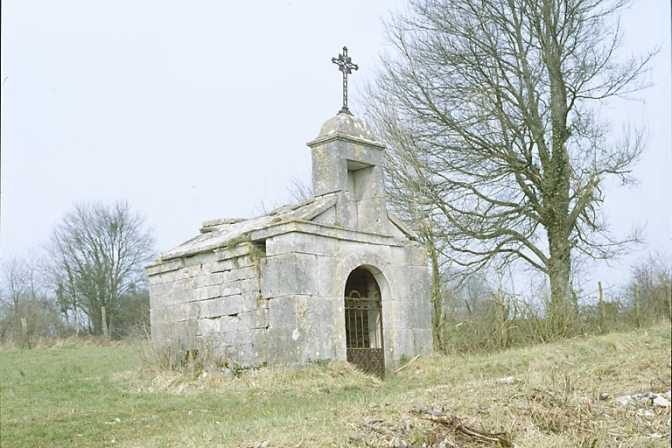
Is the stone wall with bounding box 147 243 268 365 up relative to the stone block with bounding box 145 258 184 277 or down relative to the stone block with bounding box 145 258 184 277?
down

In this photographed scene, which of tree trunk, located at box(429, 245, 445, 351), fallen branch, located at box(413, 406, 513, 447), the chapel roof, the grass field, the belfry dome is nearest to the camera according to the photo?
fallen branch, located at box(413, 406, 513, 447)

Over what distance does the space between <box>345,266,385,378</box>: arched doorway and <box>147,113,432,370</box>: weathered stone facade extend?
0.10ft

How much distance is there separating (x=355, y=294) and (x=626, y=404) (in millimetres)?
8468

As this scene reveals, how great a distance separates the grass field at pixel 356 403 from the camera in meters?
6.16

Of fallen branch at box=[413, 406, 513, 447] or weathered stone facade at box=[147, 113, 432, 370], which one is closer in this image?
fallen branch at box=[413, 406, 513, 447]

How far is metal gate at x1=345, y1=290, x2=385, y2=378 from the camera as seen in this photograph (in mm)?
13484

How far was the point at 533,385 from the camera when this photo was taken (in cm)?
784

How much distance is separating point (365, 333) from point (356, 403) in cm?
594

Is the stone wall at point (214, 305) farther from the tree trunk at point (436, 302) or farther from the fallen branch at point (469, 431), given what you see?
the fallen branch at point (469, 431)

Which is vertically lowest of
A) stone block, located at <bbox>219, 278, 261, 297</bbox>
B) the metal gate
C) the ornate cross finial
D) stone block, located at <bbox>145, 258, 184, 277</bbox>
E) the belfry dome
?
the metal gate

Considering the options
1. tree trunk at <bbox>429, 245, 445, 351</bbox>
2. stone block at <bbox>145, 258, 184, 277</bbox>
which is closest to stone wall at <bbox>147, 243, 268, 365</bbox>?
A: stone block at <bbox>145, 258, 184, 277</bbox>

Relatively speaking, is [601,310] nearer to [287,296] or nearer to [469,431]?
[287,296]

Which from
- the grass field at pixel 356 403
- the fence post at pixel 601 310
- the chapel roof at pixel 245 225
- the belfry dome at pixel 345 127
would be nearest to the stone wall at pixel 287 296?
the chapel roof at pixel 245 225

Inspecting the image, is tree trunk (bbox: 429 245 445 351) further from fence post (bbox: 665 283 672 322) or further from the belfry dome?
fence post (bbox: 665 283 672 322)
